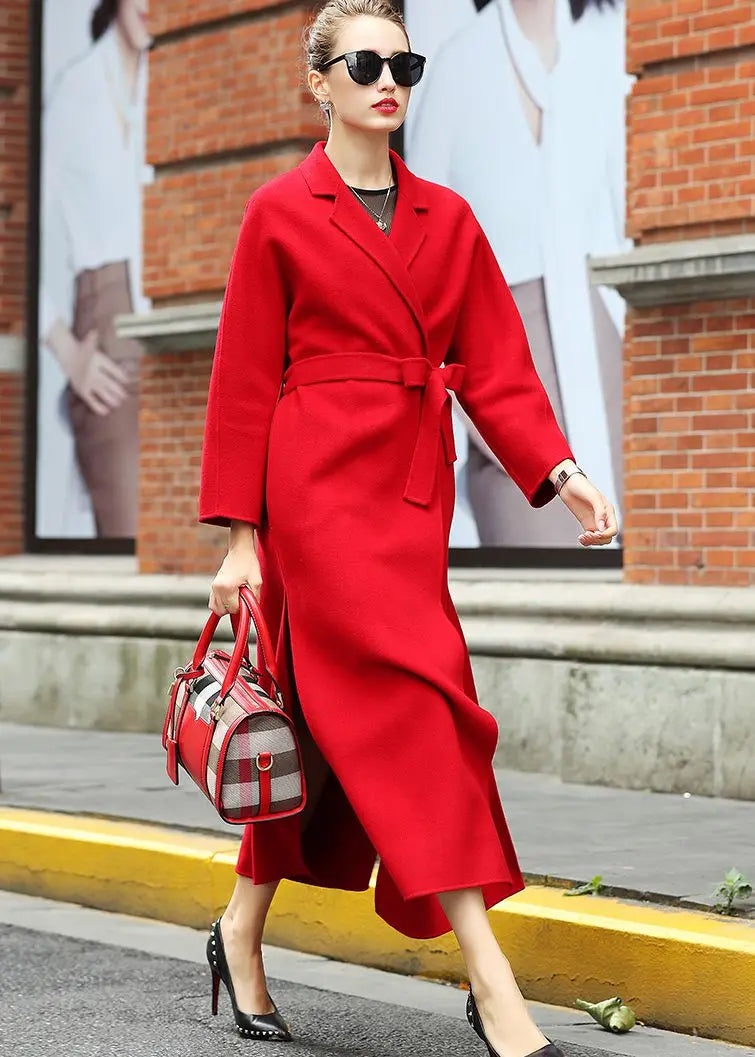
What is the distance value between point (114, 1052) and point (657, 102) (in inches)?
174

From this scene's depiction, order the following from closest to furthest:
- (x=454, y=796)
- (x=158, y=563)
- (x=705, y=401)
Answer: (x=454, y=796) → (x=705, y=401) → (x=158, y=563)

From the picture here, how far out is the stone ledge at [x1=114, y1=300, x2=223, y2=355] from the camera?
9.45 m

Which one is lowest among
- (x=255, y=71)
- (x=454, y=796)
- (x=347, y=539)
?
(x=454, y=796)

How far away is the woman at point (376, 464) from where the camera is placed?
3.91m

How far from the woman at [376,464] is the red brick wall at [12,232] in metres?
7.46

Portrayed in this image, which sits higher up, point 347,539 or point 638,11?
point 638,11

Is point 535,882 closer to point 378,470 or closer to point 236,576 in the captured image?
point 236,576

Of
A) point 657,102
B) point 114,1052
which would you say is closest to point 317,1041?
point 114,1052

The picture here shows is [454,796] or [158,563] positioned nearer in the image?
[454,796]

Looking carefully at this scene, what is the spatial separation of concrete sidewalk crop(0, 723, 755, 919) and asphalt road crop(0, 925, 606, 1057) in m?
0.73

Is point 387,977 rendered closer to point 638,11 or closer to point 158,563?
point 638,11

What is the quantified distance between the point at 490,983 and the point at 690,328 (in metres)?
3.97

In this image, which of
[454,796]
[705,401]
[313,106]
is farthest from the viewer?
[313,106]

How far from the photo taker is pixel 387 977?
519 cm
